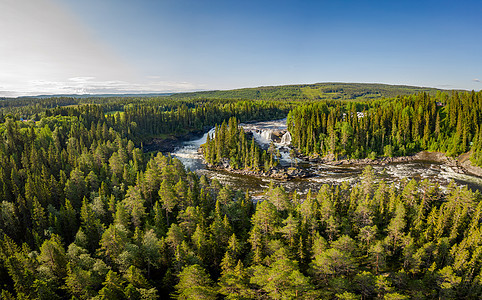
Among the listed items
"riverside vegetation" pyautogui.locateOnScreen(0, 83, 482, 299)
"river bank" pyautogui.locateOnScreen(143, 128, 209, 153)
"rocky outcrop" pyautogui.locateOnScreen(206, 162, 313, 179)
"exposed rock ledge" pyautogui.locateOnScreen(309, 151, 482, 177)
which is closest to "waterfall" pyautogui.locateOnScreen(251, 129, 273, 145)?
"exposed rock ledge" pyautogui.locateOnScreen(309, 151, 482, 177)

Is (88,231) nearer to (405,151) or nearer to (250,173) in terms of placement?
(250,173)

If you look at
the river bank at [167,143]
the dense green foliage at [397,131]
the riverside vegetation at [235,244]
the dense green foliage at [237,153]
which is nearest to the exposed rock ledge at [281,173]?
the dense green foliage at [237,153]

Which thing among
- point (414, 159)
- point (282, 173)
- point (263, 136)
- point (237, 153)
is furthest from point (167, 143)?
point (414, 159)

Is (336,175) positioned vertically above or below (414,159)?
below

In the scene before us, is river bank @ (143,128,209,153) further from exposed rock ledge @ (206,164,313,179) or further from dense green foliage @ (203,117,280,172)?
exposed rock ledge @ (206,164,313,179)

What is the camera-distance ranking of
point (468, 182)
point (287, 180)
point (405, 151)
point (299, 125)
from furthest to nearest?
point (299, 125)
point (405, 151)
point (287, 180)
point (468, 182)

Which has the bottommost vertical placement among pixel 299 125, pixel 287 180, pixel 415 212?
pixel 287 180

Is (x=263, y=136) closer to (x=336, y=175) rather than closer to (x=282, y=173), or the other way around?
(x=282, y=173)

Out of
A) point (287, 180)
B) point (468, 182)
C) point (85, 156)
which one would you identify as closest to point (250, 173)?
point (287, 180)
